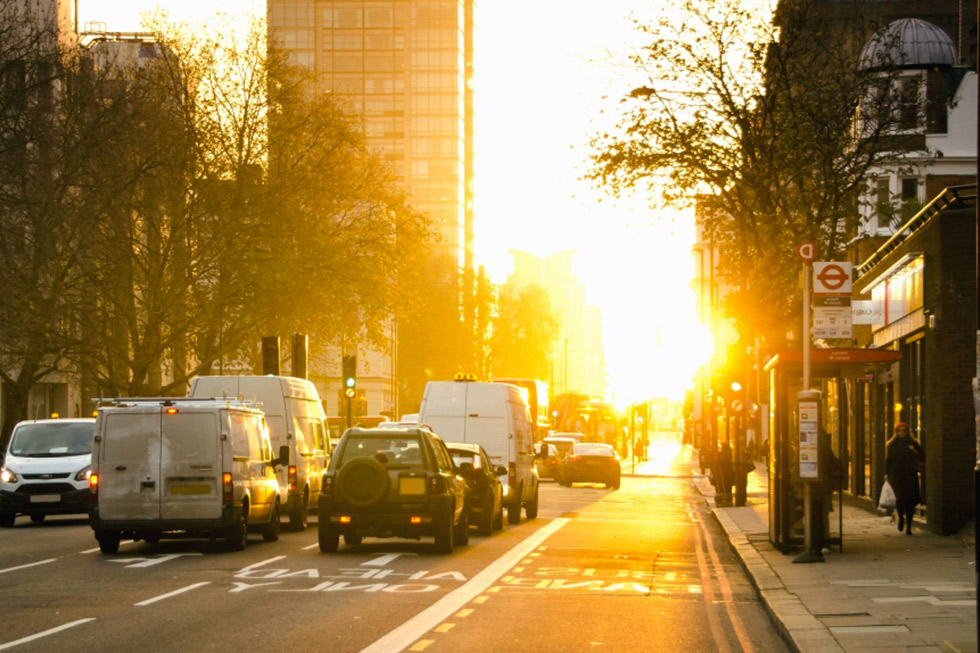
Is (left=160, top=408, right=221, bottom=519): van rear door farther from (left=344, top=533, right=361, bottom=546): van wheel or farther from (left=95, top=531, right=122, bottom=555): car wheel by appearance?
(left=344, top=533, right=361, bottom=546): van wheel

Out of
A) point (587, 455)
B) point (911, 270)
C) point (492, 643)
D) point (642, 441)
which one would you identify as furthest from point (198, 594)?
point (642, 441)

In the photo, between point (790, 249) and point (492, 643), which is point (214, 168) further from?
point (492, 643)

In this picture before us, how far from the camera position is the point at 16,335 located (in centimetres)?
4491

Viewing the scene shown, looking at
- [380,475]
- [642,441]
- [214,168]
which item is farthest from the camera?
[642,441]

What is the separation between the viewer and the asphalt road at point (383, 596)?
42.2 feet

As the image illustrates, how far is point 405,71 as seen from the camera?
143125 millimetres

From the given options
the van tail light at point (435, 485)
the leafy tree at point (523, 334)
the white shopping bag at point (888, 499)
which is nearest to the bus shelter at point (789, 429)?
the white shopping bag at point (888, 499)

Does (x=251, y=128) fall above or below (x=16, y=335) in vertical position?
above

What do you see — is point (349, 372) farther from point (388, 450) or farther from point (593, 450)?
point (388, 450)

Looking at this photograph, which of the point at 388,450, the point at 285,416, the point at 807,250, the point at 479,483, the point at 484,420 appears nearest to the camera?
the point at 807,250

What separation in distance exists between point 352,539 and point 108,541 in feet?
11.4

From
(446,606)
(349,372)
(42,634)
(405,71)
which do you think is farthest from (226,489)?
(405,71)

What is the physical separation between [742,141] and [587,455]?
23.7 meters

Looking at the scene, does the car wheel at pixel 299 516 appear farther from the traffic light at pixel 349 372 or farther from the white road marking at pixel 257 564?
the traffic light at pixel 349 372
